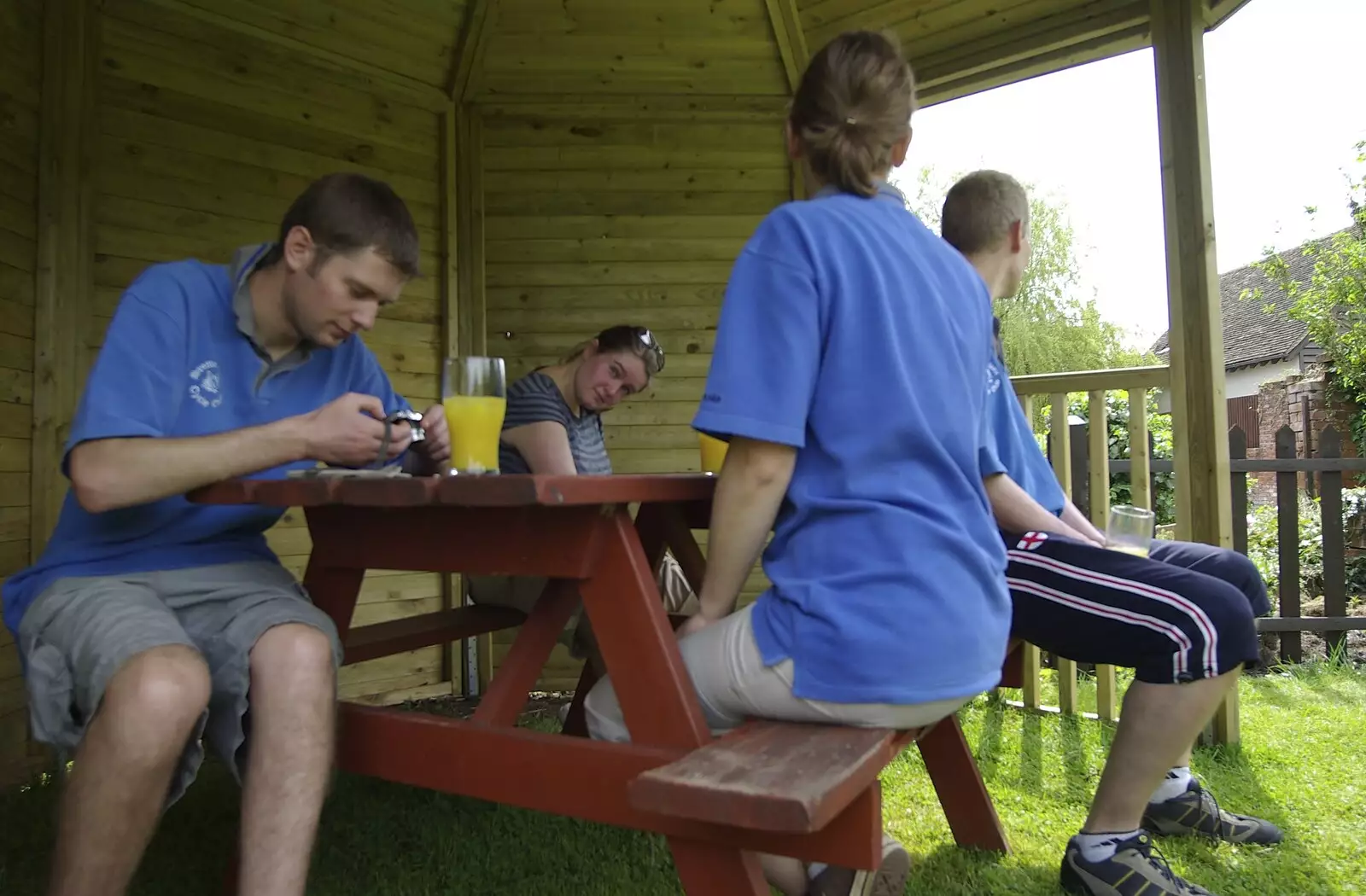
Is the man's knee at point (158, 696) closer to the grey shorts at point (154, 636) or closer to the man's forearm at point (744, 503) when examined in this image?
the grey shorts at point (154, 636)

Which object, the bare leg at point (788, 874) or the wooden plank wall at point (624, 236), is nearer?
the bare leg at point (788, 874)

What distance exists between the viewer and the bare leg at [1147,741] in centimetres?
187

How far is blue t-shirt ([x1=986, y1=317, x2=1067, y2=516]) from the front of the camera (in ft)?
7.63

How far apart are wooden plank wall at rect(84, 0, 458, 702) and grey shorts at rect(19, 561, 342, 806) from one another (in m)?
2.05

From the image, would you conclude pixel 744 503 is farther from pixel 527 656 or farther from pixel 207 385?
pixel 207 385

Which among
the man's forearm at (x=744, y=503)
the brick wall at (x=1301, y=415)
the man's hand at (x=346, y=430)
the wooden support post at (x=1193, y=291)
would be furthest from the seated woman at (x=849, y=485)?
the brick wall at (x=1301, y=415)

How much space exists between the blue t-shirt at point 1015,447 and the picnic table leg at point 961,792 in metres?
0.61

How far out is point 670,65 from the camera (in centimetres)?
461

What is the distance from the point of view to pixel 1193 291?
3244 mm

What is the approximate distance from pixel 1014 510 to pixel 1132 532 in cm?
35

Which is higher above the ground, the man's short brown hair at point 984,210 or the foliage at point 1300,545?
the man's short brown hair at point 984,210

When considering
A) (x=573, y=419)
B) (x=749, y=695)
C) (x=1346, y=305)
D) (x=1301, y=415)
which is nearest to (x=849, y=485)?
(x=749, y=695)

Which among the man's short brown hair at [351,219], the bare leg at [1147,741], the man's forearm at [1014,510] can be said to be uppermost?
the man's short brown hair at [351,219]

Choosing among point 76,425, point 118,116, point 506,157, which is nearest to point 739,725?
point 76,425
